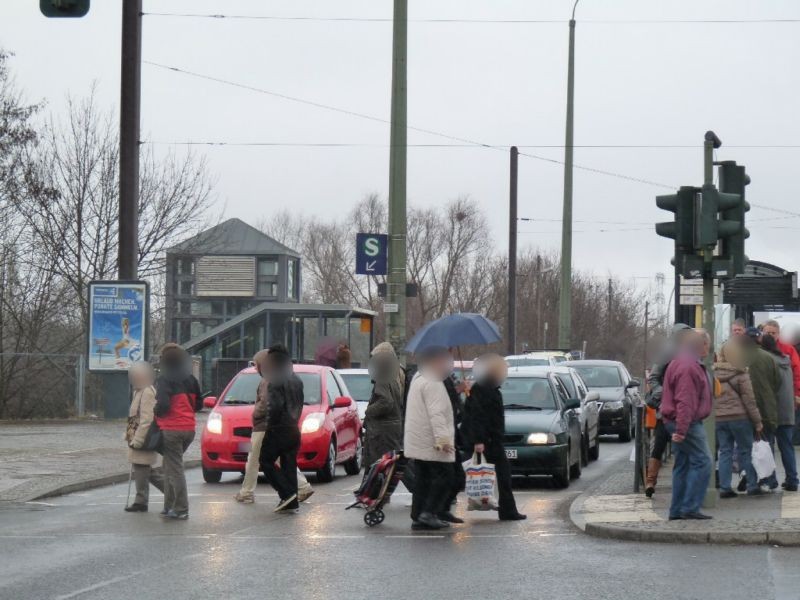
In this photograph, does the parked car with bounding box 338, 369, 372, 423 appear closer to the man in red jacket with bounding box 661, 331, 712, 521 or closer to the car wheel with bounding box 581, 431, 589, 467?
the car wheel with bounding box 581, 431, 589, 467

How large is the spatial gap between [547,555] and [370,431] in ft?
Answer: 16.4

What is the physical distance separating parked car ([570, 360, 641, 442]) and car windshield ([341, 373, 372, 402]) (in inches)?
225

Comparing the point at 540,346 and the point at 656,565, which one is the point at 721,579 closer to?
the point at 656,565

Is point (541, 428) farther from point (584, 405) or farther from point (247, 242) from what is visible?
point (247, 242)

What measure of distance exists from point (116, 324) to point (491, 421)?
15210 mm

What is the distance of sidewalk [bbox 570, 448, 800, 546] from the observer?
12.1 m

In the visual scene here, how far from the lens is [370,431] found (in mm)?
16375

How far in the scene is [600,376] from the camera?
3092 cm

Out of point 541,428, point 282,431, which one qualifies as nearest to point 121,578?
point 282,431

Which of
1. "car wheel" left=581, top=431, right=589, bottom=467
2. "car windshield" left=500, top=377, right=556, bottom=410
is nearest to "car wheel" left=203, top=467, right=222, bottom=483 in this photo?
"car windshield" left=500, top=377, right=556, bottom=410

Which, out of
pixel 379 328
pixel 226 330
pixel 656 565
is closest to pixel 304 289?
pixel 379 328

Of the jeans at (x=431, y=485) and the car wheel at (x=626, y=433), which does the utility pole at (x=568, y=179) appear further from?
the jeans at (x=431, y=485)

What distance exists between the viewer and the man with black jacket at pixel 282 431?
15.4m

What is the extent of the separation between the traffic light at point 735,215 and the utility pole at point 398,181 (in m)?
9.26
